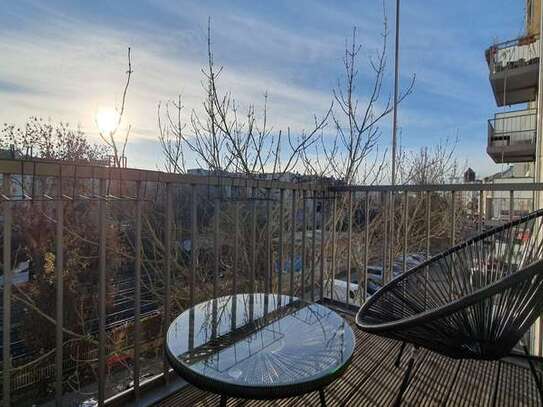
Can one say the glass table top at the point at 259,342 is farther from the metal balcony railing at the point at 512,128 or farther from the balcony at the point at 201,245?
the metal balcony railing at the point at 512,128

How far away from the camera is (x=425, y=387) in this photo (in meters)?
1.60

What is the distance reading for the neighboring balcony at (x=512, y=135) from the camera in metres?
7.70

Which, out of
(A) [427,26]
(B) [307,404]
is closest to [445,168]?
(A) [427,26]

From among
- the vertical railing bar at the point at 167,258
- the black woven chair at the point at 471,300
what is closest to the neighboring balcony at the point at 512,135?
the black woven chair at the point at 471,300

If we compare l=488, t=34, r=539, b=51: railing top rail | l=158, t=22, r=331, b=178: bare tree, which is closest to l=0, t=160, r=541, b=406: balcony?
l=158, t=22, r=331, b=178: bare tree

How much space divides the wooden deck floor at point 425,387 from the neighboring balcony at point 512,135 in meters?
7.80

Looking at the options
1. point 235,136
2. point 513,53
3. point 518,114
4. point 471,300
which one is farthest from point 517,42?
point 471,300

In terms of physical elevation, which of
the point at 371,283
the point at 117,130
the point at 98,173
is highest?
the point at 117,130

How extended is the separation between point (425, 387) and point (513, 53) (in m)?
9.26

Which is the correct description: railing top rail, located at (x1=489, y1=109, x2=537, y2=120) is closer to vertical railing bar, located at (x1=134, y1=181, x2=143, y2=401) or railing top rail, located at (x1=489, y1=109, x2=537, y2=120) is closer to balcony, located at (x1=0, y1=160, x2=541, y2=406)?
balcony, located at (x1=0, y1=160, x2=541, y2=406)

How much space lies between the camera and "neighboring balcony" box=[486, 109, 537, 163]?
25.3 feet

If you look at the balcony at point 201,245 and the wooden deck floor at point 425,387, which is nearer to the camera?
the balcony at point 201,245

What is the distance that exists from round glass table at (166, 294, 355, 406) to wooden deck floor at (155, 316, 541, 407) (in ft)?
1.20

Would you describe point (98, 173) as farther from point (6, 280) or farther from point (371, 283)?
point (371, 283)
